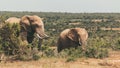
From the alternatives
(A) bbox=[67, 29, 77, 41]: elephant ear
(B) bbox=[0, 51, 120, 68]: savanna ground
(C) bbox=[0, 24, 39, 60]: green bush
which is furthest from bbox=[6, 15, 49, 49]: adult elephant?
(B) bbox=[0, 51, 120, 68]: savanna ground

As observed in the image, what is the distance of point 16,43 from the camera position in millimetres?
16969

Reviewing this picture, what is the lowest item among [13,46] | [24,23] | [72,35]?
[72,35]

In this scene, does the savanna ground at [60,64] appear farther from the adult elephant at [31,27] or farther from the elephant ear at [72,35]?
the elephant ear at [72,35]

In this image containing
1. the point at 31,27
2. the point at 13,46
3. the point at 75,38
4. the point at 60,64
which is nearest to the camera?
the point at 60,64

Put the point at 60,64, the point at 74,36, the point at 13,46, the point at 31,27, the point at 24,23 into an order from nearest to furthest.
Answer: the point at 60,64 → the point at 13,46 → the point at 24,23 → the point at 31,27 → the point at 74,36

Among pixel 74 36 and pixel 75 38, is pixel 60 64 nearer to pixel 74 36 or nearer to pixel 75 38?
pixel 75 38

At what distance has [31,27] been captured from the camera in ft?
69.3

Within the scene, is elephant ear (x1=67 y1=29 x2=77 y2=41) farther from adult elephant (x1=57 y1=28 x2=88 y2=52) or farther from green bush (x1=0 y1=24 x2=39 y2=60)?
green bush (x1=0 y1=24 x2=39 y2=60)

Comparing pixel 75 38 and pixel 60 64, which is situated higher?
pixel 60 64

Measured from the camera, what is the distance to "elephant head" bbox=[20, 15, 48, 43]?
68.0 ft

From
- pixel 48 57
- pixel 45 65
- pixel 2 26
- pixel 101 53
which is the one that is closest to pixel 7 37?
pixel 2 26

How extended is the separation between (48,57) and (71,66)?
2.65 meters

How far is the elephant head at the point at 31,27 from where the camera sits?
20734 mm

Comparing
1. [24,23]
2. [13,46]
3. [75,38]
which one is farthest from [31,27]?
[13,46]
